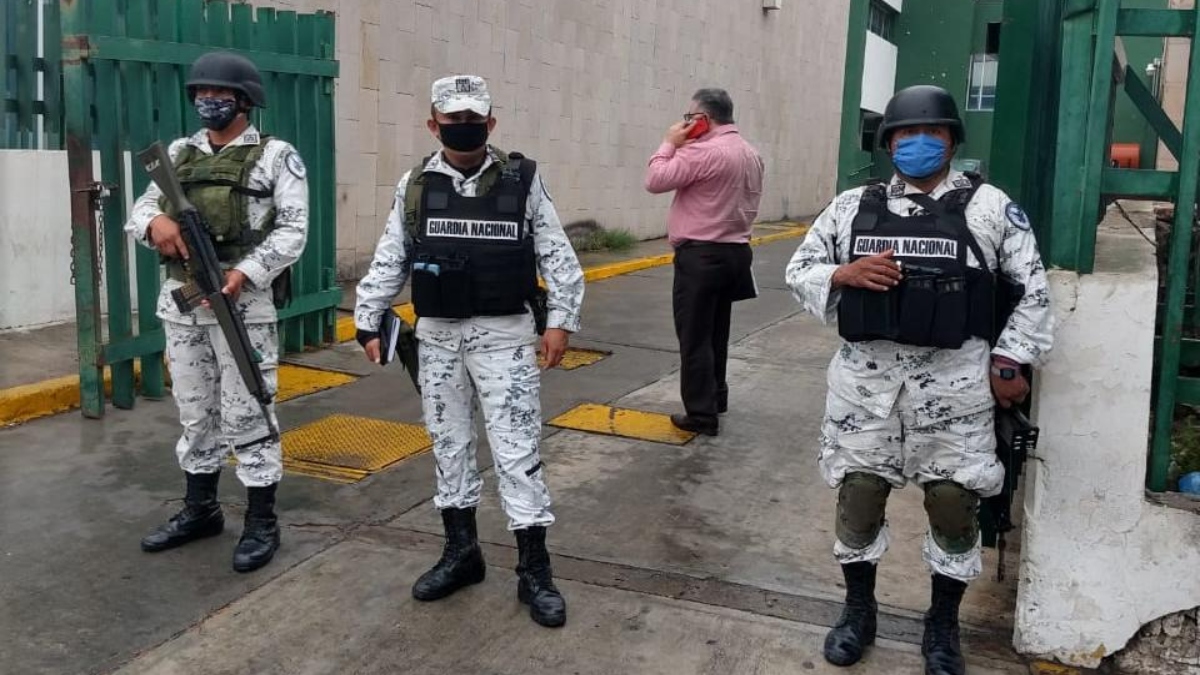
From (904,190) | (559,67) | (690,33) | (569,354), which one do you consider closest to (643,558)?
(904,190)

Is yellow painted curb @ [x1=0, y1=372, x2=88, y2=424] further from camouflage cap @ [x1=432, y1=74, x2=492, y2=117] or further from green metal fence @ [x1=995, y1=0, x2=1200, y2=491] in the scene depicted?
green metal fence @ [x1=995, y1=0, x2=1200, y2=491]

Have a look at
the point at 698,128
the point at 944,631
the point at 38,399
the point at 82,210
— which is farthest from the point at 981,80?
the point at 944,631

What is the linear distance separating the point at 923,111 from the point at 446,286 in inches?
60.5

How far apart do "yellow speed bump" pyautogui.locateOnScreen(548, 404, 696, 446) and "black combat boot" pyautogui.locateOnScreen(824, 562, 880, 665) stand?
2.25 m

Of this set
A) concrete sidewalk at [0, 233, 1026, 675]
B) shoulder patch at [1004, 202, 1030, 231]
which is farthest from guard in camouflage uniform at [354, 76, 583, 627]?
shoulder patch at [1004, 202, 1030, 231]

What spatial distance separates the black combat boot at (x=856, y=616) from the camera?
347 cm

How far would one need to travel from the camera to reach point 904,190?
3.33 m

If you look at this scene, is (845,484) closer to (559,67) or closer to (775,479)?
(775,479)

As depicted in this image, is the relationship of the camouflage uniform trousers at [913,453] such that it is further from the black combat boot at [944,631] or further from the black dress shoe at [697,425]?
the black dress shoe at [697,425]

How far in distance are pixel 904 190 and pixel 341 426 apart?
11.4 feet

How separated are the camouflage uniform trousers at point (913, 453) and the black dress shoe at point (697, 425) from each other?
94.7 inches

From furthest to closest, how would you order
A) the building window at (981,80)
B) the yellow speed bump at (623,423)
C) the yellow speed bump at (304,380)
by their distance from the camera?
the building window at (981,80) → the yellow speed bump at (304,380) → the yellow speed bump at (623,423)

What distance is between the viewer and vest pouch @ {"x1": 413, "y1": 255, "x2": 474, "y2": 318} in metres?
3.62

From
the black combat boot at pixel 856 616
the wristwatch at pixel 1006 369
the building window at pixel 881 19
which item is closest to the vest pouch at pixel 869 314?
the wristwatch at pixel 1006 369
